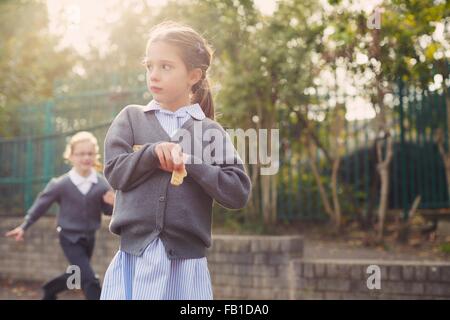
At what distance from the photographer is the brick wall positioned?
16.7 feet

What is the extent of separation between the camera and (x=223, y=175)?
2309 mm

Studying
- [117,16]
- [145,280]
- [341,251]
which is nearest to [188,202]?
[145,280]

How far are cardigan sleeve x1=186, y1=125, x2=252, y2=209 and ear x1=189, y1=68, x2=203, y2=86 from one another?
24 centimetres

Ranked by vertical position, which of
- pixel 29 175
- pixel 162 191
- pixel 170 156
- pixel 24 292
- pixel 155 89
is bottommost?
pixel 24 292

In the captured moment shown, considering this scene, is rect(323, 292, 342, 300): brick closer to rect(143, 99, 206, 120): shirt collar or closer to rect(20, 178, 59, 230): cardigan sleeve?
rect(20, 178, 59, 230): cardigan sleeve

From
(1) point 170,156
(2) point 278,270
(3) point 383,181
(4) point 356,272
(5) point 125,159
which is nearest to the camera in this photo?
(1) point 170,156

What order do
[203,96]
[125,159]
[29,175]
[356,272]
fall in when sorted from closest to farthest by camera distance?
[125,159] → [203,96] → [356,272] → [29,175]

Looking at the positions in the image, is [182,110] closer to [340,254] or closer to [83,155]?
[83,155]

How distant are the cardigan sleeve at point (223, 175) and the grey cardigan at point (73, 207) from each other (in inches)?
115

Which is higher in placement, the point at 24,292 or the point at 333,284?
the point at 333,284

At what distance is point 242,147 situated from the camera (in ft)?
25.4

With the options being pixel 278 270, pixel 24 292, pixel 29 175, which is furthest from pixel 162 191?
pixel 29 175

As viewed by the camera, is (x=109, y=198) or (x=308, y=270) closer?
(x=109, y=198)

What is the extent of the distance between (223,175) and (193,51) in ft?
1.88
